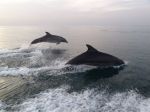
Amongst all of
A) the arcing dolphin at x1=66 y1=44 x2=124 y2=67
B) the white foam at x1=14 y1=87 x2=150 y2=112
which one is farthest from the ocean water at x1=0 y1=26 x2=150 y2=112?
the arcing dolphin at x1=66 y1=44 x2=124 y2=67

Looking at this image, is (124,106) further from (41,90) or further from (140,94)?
(41,90)

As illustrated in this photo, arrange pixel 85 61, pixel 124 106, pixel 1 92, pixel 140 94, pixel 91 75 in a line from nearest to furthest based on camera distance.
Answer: pixel 124 106, pixel 140 94, pixel 1 92, pixel 91 75, pixel 85 61

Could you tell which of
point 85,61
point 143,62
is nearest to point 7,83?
point 85,61

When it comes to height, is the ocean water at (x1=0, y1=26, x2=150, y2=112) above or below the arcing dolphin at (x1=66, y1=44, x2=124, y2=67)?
below

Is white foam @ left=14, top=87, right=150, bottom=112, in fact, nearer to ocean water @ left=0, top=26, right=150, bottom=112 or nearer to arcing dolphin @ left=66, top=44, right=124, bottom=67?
ocean water @ left=0, top=26, right=150, bottom=112

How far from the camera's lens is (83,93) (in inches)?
675

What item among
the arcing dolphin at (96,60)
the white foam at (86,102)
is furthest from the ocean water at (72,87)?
the arcing dolphin at (96,60)

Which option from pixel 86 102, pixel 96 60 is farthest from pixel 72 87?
pixel 96 60

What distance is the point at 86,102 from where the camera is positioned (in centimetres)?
1561

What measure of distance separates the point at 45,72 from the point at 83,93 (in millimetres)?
5921

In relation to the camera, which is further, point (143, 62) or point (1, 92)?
point (143, 62)

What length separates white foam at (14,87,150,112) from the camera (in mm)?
14617

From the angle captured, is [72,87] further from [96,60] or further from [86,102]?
[96,60]

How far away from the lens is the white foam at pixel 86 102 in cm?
1462
